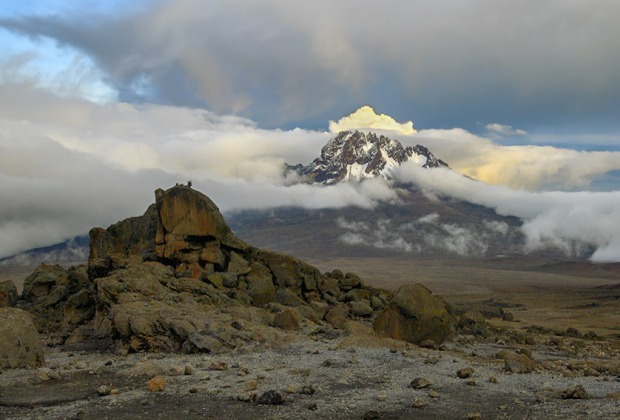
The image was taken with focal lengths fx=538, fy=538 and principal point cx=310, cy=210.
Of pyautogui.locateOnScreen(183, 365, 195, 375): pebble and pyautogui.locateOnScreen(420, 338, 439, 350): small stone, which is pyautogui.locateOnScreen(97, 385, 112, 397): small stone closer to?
pyautogui.locateOnScreen(183, 365, 195, 375): pebble

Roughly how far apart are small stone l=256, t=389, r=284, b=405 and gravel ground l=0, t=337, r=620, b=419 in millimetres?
30

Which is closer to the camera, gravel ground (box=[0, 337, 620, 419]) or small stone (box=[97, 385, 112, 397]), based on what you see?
gravel ground (box=[0, 337, 620, 419])

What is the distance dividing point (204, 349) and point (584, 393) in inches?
696

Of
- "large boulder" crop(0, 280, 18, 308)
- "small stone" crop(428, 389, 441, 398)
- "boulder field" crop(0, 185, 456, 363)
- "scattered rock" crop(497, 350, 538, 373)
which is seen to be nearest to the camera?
"small stone" crop(428, 389, 441, 398)

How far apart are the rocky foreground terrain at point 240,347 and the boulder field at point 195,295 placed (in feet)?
0.40

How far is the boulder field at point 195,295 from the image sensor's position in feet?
100

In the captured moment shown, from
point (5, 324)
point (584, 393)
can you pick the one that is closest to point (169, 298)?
point (5, 324)

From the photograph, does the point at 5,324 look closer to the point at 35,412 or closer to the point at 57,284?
the point at 35,412

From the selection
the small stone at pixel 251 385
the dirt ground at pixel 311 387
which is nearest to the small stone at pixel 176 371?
the dirt ground at pixel 311 387

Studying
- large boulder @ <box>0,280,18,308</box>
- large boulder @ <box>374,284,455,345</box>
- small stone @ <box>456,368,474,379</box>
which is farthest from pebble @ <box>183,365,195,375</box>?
large boulder @ <box>0,280,18,308</box>

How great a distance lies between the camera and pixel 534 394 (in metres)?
17.5

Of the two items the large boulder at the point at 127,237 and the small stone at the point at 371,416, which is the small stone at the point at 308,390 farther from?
the large boulder at the point at 127,237

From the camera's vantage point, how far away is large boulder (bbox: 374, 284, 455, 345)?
32625 mm

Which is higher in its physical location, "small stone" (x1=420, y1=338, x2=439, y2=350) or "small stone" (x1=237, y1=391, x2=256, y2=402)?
A: "small stone" (x1=237, y1=391, x2=256, y2=402)
